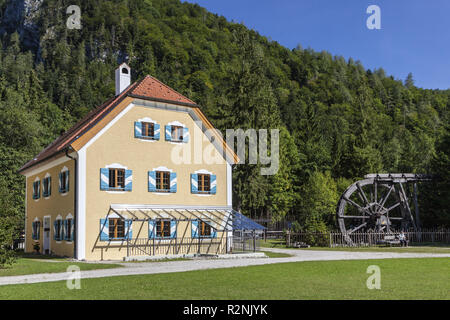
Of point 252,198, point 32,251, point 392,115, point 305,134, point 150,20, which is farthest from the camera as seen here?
point 150,20

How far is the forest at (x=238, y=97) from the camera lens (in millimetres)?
45969

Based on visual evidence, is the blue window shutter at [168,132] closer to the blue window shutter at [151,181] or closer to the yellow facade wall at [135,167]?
the yellow facade wall at [135,167]

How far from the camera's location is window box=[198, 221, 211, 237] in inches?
1075

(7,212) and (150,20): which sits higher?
(150,20)

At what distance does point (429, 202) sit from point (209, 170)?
1963 centimetres

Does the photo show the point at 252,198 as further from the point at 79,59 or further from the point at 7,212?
the point at 79,59

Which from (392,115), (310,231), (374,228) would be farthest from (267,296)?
(392,115)

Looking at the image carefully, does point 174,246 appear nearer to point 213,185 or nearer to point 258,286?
point 213,185

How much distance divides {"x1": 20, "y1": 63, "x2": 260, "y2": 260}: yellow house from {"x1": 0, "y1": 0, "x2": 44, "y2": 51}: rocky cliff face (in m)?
104

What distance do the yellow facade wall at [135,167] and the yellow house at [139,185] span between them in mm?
50

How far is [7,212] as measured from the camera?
965 inches

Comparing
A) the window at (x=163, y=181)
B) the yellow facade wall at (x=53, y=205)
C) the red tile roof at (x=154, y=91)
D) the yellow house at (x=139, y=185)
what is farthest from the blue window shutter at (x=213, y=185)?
the yellow facade wall at (x=53, y=205)

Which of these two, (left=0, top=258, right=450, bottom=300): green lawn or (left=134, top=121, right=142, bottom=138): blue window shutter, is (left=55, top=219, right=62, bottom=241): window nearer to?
(left=134, top=121, right=142, bottom=138): blue window shutter

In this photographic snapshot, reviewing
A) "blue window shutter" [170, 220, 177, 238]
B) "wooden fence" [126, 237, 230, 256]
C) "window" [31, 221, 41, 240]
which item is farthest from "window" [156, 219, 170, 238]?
"window" [31, 221, 41, 240]
